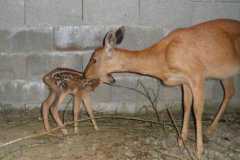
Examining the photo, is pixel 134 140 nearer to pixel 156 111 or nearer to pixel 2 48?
pixel 156 111

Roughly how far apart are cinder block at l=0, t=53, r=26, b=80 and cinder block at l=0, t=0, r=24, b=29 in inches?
16.4

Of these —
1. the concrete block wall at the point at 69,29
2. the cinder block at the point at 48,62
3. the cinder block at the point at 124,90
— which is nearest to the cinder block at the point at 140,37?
the concrete block wall at the point at 69,29

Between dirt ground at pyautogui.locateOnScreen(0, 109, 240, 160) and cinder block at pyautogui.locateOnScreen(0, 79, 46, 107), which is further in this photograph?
cinder block at pyautogui.locateOnScreen(0, 79, 46, 107)

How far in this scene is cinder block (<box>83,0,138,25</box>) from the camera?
6.60 m

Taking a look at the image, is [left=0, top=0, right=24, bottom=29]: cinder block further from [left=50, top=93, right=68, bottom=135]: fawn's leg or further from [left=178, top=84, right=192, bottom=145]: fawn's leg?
[left=178, top=84, right=192, bottom=145]: fawn's leg

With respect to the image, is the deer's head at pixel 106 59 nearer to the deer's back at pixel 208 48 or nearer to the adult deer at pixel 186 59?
the adult deer at pixel 186 59

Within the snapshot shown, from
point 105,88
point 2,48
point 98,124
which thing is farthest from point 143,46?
point 2,48

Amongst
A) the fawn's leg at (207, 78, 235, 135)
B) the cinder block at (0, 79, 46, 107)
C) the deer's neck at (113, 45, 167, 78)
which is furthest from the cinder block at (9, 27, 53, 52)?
the fawn's leg at (207, 78, 235, 135)

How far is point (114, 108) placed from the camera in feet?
22.9

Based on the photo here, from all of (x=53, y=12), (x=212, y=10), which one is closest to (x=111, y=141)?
(x=53, y=12)

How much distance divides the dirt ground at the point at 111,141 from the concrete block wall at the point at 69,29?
0.55 metres

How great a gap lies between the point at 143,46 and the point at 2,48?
6.43 feet

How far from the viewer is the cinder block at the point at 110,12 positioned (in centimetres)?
660

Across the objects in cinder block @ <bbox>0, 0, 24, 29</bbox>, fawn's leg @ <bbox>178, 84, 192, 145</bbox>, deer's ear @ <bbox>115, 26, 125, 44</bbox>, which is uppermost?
cinder block @ <bbox>0, 0, 24, 29</bbox>
